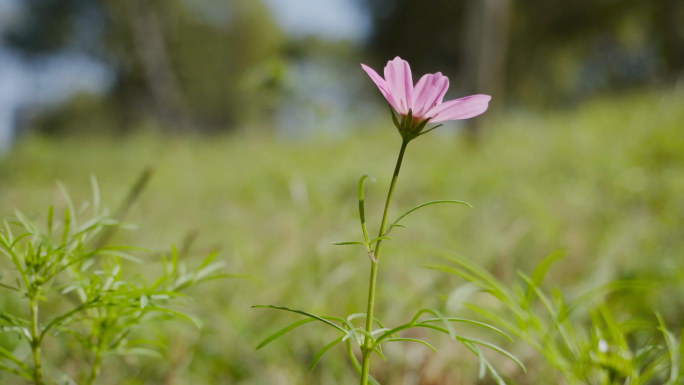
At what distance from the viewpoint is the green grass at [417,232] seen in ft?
2.68

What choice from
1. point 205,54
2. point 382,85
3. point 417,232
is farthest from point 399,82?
point 205,54

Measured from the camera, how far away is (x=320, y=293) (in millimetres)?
1005

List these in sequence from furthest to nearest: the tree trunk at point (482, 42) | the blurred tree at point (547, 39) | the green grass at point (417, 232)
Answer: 1. the blurred tree at point (547, 39)
2. the tree trunk at point (482, 42)
3. the green grass at point (417, 232)

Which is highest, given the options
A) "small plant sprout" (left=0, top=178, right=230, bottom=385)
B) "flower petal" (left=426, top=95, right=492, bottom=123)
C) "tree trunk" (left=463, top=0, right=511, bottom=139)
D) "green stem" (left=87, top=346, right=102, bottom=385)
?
"tree trunk" (left=463, top=0, right=511, bottom=139)

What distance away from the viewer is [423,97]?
1.16 ft

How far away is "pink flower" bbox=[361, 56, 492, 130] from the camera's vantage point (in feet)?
1.10

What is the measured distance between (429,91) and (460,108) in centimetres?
2

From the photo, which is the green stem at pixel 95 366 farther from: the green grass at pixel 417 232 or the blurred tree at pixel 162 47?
the blurred tree at pixel 162 47

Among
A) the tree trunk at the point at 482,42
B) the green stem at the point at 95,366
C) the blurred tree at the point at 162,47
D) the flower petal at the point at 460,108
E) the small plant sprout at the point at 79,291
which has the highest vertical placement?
the blurred tree at the point at 162,47

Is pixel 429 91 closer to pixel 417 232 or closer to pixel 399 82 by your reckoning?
pixel 399 82

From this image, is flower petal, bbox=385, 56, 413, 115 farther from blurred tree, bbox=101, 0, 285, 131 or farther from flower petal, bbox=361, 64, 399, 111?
blurred tree, bbox=101, 0, 285, 131

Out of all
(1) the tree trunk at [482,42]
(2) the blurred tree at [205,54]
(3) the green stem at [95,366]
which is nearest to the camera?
(3) the green stem at [95,366]

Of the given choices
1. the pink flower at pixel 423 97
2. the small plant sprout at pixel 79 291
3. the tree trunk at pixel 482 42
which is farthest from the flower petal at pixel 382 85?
the tree trunk at pixel 482 42

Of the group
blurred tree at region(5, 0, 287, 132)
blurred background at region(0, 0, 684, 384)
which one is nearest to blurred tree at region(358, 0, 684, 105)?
blurred background at region(0, 0, 684, 384)
